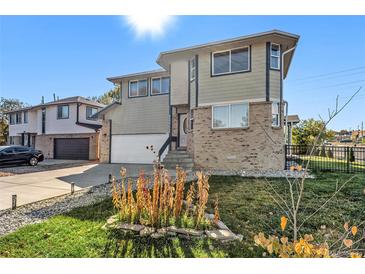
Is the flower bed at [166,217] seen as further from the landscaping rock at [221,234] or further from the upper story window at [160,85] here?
the upper story window at [160,85]

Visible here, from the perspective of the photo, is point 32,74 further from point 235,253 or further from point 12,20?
point 235,253

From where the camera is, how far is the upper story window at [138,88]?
13898mm

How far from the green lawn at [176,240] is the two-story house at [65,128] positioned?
45.6 ft


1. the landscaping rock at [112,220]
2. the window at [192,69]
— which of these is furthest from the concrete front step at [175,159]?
the landscaping rock at [112,220]

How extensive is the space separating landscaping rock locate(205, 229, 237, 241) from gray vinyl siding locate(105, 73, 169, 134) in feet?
33.4

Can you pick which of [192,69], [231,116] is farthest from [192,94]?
[231,116]

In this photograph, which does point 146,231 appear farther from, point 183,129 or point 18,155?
point 18,155

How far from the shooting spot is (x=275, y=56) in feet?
30.3

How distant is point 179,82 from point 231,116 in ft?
11.6

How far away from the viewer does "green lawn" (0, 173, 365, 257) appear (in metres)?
2.83

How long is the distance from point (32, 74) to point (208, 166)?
6964 mm

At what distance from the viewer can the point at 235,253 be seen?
2805mm

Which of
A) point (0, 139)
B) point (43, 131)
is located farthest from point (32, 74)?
point (0, 139)

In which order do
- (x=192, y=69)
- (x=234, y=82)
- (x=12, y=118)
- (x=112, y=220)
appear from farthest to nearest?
(x=12, y=118), (x=192, y=69), (x=234, y=82), (x=112, y=220)
